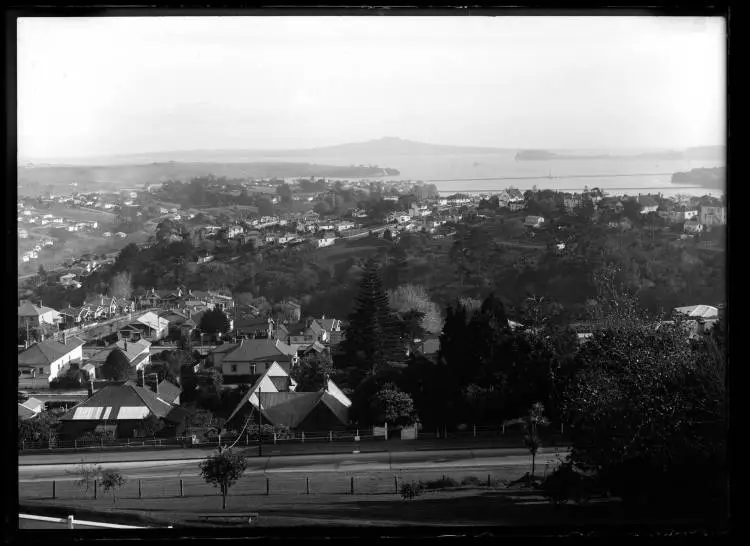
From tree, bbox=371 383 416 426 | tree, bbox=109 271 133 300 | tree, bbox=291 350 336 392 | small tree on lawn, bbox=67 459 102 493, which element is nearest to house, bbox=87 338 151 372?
tree, bbox=109 271 133 300

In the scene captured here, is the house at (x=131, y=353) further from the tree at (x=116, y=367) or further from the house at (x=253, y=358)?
the house at (x=253, y=358)

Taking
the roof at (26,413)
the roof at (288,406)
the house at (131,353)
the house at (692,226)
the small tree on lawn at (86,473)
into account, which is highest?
the house at (692,226)

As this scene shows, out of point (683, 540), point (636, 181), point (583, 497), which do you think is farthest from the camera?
point (636, 181)

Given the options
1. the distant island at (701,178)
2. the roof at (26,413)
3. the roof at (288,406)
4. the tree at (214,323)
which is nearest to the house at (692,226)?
the distant island at (701,178)

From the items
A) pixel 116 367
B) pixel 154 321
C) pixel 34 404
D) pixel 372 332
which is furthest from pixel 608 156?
pixel 34 404

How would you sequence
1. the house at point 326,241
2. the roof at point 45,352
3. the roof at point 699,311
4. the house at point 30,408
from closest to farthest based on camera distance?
the roof at point 45,352, the house at point 30,408, the roof at point 699,311, the house at point 326,241

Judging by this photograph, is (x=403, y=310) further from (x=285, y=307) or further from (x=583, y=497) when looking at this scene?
(x=583, y=497)

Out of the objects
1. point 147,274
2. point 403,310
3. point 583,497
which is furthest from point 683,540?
point 147,274
